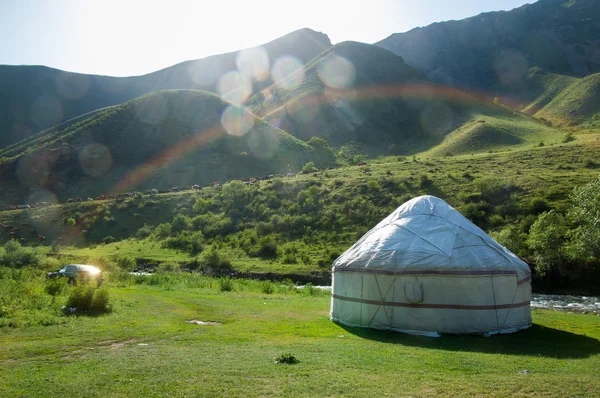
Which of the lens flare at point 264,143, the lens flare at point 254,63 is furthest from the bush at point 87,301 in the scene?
the lens flare at point 254,63

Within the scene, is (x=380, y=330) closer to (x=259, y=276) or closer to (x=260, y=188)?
(x=259, y=276)

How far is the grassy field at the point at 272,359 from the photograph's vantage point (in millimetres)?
7449

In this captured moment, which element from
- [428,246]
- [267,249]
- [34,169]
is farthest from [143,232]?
[428,246]

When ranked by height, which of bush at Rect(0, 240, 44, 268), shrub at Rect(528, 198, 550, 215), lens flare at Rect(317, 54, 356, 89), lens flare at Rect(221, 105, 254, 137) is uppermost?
lens flare at Rect(317, 54, 356, 89)

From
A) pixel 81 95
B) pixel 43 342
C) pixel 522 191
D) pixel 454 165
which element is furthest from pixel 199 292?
pixel 81 95

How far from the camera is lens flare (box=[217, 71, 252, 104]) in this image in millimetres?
145900

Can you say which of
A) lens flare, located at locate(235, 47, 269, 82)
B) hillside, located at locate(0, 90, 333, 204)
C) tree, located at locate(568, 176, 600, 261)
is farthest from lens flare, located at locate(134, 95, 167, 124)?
tree, located at locate(568, 176, 600, 261)

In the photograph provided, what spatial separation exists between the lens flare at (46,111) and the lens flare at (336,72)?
72539 mm

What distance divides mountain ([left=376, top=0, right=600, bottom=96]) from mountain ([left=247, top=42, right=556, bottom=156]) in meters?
41.9

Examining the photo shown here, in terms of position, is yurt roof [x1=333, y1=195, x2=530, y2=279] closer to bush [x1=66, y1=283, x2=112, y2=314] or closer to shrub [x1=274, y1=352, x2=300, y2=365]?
shrub [x1=274, y1=352, x2=300, y2=365]

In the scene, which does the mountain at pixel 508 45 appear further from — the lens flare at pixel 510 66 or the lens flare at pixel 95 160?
the lens flare at pixel 95 160

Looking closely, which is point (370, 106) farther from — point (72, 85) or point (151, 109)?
point (72, 85)

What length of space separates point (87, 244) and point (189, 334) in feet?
147

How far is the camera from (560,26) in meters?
173
